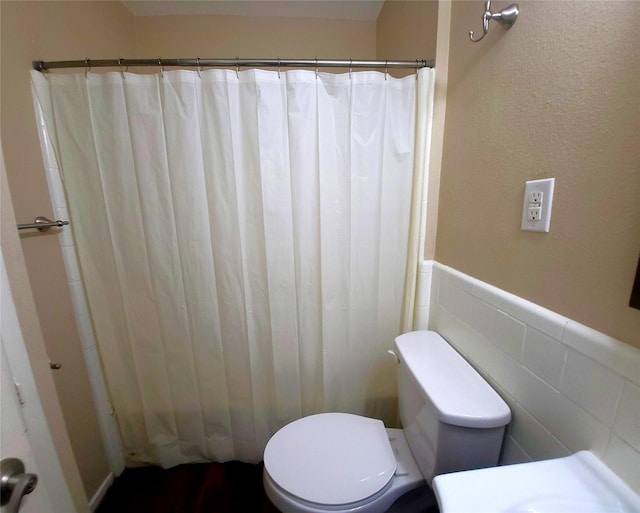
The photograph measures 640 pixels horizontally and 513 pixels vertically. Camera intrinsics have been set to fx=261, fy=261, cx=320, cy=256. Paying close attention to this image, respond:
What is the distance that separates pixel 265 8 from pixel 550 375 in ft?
6.94

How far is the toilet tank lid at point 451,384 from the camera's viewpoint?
65 cm

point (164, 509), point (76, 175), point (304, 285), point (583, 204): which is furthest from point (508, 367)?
point (76, 175)

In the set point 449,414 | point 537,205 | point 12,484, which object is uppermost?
point 537,205

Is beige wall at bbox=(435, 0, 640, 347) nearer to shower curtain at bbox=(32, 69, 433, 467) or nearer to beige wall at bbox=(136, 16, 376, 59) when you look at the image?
shower curtain at bbox=(32, 69, 433, 467)

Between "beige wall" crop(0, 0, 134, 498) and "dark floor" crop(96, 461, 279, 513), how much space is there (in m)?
0.12

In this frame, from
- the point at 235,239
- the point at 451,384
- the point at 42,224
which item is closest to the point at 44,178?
the point at 42,224

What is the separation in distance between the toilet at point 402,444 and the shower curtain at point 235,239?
0.31m

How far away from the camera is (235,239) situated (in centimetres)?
109

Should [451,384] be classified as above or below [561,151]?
below

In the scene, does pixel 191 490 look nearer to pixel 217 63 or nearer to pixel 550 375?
pixel 550 375

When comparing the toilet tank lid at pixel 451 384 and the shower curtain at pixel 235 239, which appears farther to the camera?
the shower curtain at pixel 235 239

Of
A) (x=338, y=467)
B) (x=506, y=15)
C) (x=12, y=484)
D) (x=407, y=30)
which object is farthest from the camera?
(x=407, y=30)

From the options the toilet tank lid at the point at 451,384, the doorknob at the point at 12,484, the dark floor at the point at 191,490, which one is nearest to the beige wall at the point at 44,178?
the dark floor at the point at 191,490

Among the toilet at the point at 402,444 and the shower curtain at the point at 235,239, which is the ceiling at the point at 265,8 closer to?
the shower curtain at the point at 235,239
